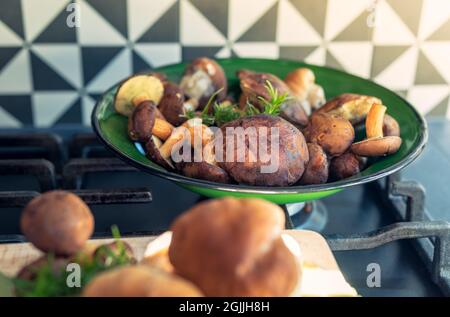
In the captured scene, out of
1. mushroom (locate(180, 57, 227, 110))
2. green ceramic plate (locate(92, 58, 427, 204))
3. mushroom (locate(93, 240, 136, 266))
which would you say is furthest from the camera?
mushroom (locate(180, 57, 227, 110))

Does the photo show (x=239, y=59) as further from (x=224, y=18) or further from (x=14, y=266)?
(x=14, y=266)

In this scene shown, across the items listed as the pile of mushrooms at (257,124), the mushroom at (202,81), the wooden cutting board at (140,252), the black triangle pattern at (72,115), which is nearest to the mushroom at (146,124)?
the pile of mushrooms at (257,124)

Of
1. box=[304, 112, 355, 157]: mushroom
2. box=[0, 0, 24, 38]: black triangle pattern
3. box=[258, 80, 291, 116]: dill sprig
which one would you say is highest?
box=[0, 0, 24, 38]: black triangle pattern

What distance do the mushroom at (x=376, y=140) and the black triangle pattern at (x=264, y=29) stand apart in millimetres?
319

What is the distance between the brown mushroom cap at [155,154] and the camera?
0.82 metres

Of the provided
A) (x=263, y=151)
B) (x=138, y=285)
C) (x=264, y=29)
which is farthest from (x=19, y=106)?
(x=138, y=285)

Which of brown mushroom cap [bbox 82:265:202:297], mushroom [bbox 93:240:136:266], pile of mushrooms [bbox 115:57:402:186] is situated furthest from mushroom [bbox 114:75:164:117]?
brown mushroom cap [bbox 82:265:202:297]

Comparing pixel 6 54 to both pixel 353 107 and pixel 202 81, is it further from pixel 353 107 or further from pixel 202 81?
pixel 353 107

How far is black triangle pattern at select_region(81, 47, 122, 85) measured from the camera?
110 centimetres

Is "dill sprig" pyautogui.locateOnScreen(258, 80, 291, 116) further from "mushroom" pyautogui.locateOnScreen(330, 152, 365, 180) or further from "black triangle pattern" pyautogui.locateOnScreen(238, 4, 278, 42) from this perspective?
"black triangle pattern" pyautogui.locateOnScreen(238, 4, 278, 42)

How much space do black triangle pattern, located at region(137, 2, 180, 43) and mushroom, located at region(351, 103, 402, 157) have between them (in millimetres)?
398

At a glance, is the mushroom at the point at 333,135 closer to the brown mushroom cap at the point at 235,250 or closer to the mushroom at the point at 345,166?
the mushroom at the point at 345,166

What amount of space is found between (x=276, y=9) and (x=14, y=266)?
66cm

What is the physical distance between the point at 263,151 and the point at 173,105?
193mm
